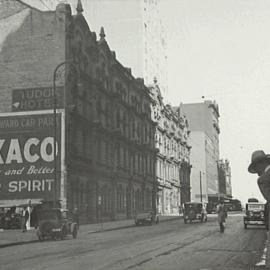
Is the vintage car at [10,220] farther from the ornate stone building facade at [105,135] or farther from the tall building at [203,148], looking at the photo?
the tall building at [203,148]

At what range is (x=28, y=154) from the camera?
39.0 metres

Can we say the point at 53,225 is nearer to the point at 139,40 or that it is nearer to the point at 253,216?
the point at 253,216

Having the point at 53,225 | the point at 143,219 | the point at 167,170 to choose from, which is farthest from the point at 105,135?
the point at 167,170

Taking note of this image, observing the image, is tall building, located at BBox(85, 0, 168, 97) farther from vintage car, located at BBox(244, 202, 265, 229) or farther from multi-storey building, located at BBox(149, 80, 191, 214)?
vintage car, located at BBox(244, 202, 265, 229)

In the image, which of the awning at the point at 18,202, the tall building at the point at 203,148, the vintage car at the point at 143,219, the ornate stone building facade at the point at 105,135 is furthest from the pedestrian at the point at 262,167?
the tall building at the point at 203,148

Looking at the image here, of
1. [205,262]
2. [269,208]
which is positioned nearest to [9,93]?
[205,262]

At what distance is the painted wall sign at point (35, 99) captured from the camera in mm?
39031

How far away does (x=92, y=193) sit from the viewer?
144 ft

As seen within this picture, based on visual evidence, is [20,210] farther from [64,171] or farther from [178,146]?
[178,146]

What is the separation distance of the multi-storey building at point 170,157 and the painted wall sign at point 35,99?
101 feet

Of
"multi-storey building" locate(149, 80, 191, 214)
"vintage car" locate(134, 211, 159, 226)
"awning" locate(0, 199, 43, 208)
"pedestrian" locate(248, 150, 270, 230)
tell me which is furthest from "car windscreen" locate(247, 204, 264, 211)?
"multi-storey building" locate(149, 80, 191, 214)

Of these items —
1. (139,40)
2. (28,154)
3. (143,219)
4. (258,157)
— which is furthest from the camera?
(139,40)

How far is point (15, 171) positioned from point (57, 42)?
10917 millimetres

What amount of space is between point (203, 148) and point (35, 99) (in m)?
84.1
